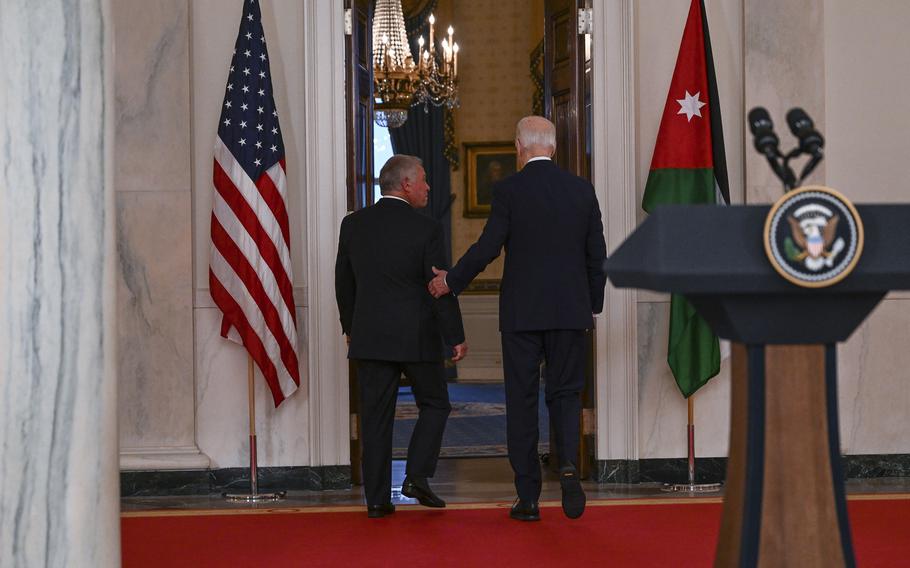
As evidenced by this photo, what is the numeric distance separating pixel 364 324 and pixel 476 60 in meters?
8.57

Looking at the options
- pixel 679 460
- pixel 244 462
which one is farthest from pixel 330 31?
pixel 679 460

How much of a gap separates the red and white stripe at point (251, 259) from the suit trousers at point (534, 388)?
1478mm

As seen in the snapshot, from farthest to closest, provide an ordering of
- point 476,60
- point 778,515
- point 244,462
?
point 476,60 < point 244,462 < point 778,515

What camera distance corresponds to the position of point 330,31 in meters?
6.71

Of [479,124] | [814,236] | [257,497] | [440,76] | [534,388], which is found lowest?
[257,497]

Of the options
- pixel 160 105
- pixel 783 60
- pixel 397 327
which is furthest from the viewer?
pixel 783 60

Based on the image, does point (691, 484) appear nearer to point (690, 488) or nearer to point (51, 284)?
point (690, 488)

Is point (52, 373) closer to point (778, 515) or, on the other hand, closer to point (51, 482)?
point (51, 482)

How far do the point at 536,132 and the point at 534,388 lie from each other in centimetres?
117

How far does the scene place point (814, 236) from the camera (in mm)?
2781

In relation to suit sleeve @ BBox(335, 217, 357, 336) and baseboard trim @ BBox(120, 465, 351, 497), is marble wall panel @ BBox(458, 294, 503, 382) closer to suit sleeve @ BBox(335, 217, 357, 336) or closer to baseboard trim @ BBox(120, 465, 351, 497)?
baseboard trim @ BBox(120, 465, 351, 497)

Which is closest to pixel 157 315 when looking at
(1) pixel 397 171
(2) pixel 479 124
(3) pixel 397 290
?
(3) pixel 397 290

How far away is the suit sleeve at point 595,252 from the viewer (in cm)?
557

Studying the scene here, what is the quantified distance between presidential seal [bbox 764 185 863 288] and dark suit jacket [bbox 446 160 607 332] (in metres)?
2.70
